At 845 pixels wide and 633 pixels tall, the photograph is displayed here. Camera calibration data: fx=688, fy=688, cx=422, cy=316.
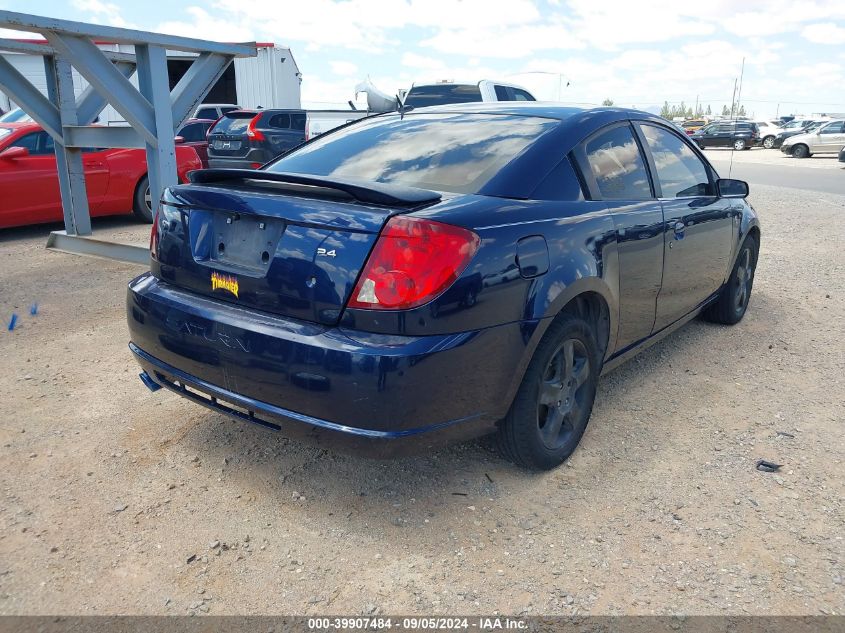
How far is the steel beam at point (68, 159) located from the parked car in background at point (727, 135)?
3293 centimetres

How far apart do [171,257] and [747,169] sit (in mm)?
23526

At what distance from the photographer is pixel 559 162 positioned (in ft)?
9.94

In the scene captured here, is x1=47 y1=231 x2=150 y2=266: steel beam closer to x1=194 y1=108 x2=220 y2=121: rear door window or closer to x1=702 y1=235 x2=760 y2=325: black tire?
x1=702 y1=235 x2=760 y2=325: black tire

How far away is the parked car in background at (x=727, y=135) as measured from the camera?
36562 mm

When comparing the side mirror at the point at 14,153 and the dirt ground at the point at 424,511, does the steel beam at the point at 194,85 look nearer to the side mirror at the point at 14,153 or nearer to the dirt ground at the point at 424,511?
the side mirror at the point at 14,153

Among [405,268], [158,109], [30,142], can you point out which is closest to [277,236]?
[405,268]

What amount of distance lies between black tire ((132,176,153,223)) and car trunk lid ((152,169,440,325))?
7.14 m

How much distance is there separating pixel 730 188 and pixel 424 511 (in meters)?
3.17

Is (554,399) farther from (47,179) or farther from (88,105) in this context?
(47,179)

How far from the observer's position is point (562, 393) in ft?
9.98

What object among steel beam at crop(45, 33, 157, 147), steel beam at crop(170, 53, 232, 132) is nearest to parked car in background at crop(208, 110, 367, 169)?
steel beam at crop(170, 53, 232, 132)

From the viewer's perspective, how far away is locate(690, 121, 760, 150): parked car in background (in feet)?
120

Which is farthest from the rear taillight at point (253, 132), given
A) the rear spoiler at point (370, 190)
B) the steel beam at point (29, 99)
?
the rear spoiler at point (370, 190)

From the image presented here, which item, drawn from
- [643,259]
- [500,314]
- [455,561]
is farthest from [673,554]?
[643,259]
